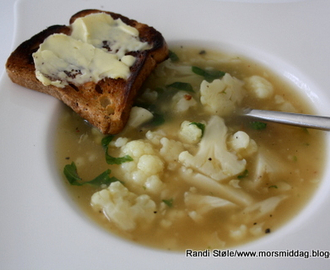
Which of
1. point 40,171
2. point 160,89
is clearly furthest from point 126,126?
point 40,171

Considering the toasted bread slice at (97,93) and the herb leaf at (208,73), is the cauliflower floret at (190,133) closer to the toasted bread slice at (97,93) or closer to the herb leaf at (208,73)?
the toasted bread slice at (97,93)

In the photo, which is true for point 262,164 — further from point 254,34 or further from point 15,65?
point 15,65

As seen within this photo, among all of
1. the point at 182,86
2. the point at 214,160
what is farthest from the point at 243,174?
the point at 182,86

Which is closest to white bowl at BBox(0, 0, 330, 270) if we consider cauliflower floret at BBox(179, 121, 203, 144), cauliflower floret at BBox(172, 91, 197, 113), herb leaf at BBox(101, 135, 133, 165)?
herb leaf at BBox(101, 135, 133, 165)

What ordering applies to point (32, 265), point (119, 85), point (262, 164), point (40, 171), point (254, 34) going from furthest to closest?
point (254, 34) < point (119, 85) < point (262, 164) < point (40, 171) < point (32, 265)

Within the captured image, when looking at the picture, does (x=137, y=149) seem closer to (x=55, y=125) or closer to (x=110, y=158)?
(x=110, y=158)

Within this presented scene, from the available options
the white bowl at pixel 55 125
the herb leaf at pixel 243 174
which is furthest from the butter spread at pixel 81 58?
the herb leaf at pixel 243 174

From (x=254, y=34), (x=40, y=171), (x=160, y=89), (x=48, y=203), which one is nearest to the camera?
(x=48, y=203)
